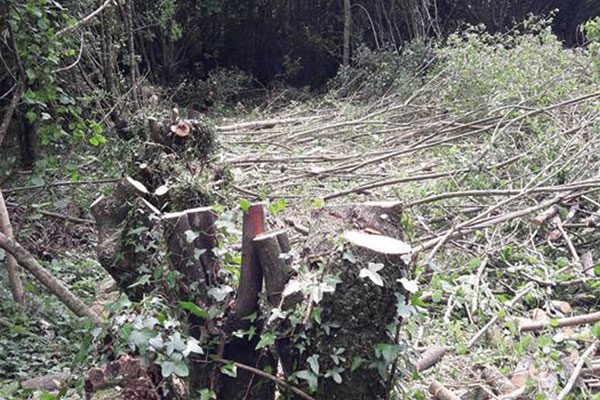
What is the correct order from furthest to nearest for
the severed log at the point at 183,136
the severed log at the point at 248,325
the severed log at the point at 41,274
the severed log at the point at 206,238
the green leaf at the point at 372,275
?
the severed log at the point at 183,136
the severed log at the point at 41,274
the severed log at the point at 206,238
the severed log at the point at 248,325
the green leaf at the point at 372,275

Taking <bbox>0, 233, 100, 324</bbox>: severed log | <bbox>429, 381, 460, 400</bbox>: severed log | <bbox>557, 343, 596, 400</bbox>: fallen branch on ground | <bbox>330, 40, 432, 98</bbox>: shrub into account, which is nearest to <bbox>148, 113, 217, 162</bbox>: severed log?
<bbox>0, 233, 100, 324</bbox>: severed log

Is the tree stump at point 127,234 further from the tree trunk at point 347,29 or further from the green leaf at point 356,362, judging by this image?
the tree trunk at point 347,29

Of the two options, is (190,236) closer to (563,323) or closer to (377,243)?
(377,243)

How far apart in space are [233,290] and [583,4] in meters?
11.1

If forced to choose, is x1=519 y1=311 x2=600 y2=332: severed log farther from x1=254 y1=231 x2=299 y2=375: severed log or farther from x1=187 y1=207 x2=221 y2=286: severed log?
x1=187 y1=207 x2=221 y2=286: severed log

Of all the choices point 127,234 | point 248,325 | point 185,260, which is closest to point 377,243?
point 248,325

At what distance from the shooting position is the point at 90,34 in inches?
184

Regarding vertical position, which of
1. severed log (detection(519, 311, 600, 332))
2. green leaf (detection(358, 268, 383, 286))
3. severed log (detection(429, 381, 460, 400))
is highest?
green leaf (detection(358, 268, 383, 286))

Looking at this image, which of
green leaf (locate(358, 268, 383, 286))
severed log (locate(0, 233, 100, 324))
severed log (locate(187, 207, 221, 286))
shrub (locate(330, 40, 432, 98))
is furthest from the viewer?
shrub (locate(330, 40, 432, 98))

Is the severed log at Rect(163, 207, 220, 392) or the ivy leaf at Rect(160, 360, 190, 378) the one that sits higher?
the severed log at Rect(163, 207, 220, 392)

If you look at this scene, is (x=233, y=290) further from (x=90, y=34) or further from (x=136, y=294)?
(x=90, y=34)

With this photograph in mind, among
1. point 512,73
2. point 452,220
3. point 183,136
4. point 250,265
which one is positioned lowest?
point 452,220

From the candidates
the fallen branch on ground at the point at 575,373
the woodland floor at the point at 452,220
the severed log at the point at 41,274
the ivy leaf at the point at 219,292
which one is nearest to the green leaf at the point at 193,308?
the ivy leaf at the point at 219,292

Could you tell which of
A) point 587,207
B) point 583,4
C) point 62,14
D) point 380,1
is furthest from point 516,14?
point 62,14
